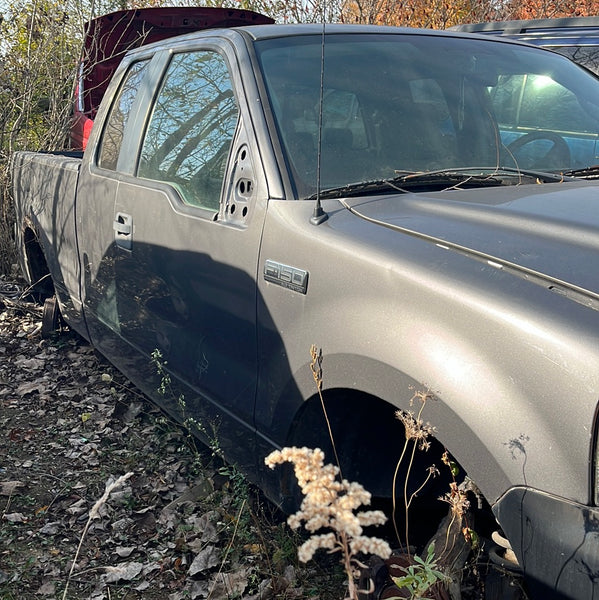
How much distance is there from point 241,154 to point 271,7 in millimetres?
8407

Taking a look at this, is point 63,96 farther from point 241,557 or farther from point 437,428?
point 437,428

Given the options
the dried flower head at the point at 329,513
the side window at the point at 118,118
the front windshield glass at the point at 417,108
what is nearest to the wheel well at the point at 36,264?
the side window at the point at 118,118

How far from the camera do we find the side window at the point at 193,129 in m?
3.19

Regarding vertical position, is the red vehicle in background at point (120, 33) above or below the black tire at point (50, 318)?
above

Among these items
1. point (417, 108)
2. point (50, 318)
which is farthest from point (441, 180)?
point (50, 318)

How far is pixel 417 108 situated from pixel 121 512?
2.17 m

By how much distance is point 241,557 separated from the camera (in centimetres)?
314

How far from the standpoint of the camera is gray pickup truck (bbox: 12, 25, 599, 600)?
1818 mm

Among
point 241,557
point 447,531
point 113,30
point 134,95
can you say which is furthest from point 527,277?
point 113,30

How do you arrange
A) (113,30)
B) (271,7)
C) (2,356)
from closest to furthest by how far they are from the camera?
(2,356) → (113,30) → (271,7)

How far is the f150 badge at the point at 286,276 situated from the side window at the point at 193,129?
546 mm

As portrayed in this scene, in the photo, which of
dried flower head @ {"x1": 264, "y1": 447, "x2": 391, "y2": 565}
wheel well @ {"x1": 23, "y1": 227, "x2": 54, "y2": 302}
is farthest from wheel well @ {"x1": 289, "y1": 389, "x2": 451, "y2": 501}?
wheel well @ {"x1": 23, "y1": 227, "x2": 54, "y2": 302}

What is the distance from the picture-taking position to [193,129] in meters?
3.46

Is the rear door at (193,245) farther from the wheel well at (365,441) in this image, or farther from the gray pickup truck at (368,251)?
the wheel well at (365,441)
